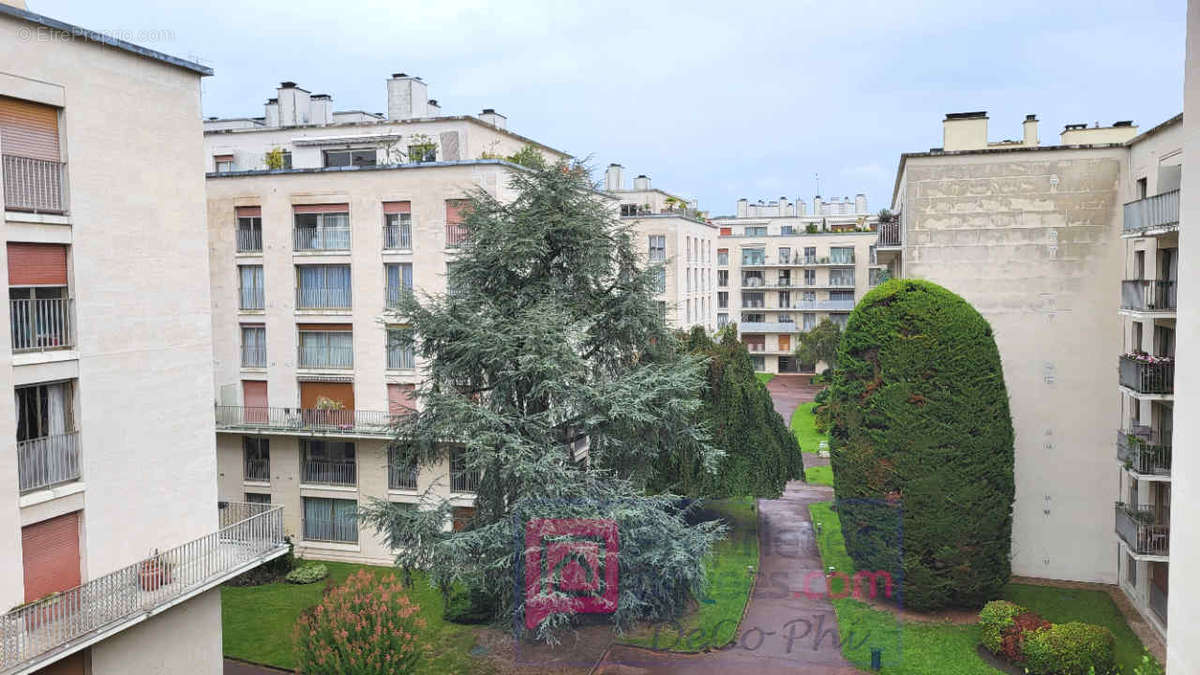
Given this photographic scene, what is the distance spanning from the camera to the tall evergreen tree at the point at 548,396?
19.3 meters

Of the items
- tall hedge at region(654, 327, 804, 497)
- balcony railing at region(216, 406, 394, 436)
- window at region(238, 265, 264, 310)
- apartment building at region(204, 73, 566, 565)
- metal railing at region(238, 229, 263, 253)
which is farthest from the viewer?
window at region(238, 265, 264, 310)

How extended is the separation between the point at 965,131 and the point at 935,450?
10756 millimetres

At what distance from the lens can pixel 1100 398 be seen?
2519cm

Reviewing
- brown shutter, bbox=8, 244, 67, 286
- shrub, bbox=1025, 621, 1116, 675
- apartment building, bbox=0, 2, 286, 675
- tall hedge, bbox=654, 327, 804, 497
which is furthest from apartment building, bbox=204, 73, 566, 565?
shrub, bbox=1025, 621, 1116, 675

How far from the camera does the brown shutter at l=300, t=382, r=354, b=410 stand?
97.9 ft

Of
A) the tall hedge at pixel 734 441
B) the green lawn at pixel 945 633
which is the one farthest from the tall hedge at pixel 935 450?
the tall hedge at pixel 734 441

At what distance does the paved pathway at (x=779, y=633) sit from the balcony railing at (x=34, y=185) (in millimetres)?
15469

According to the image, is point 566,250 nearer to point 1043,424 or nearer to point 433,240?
point 433,240

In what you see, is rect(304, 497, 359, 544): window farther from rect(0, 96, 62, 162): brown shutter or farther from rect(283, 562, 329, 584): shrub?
rect(0, 96, 62, 162): brown shutter

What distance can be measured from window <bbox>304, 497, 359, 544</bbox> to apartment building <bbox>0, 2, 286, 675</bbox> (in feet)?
39.6

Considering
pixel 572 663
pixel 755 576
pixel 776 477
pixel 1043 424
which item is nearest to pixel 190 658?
pixel 572 663

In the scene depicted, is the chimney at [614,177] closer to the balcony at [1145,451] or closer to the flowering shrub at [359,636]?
the balcony at [1145,451]

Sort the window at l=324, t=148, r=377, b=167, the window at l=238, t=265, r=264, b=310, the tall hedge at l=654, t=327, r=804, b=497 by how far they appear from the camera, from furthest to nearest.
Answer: the window at l=324, t=148, r=377, b=167
the window at l=238, t=265, r=264, b=310
the tall hedge at l=654, t=327, r=804, b=497

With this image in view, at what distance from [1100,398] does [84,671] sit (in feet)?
85.7
